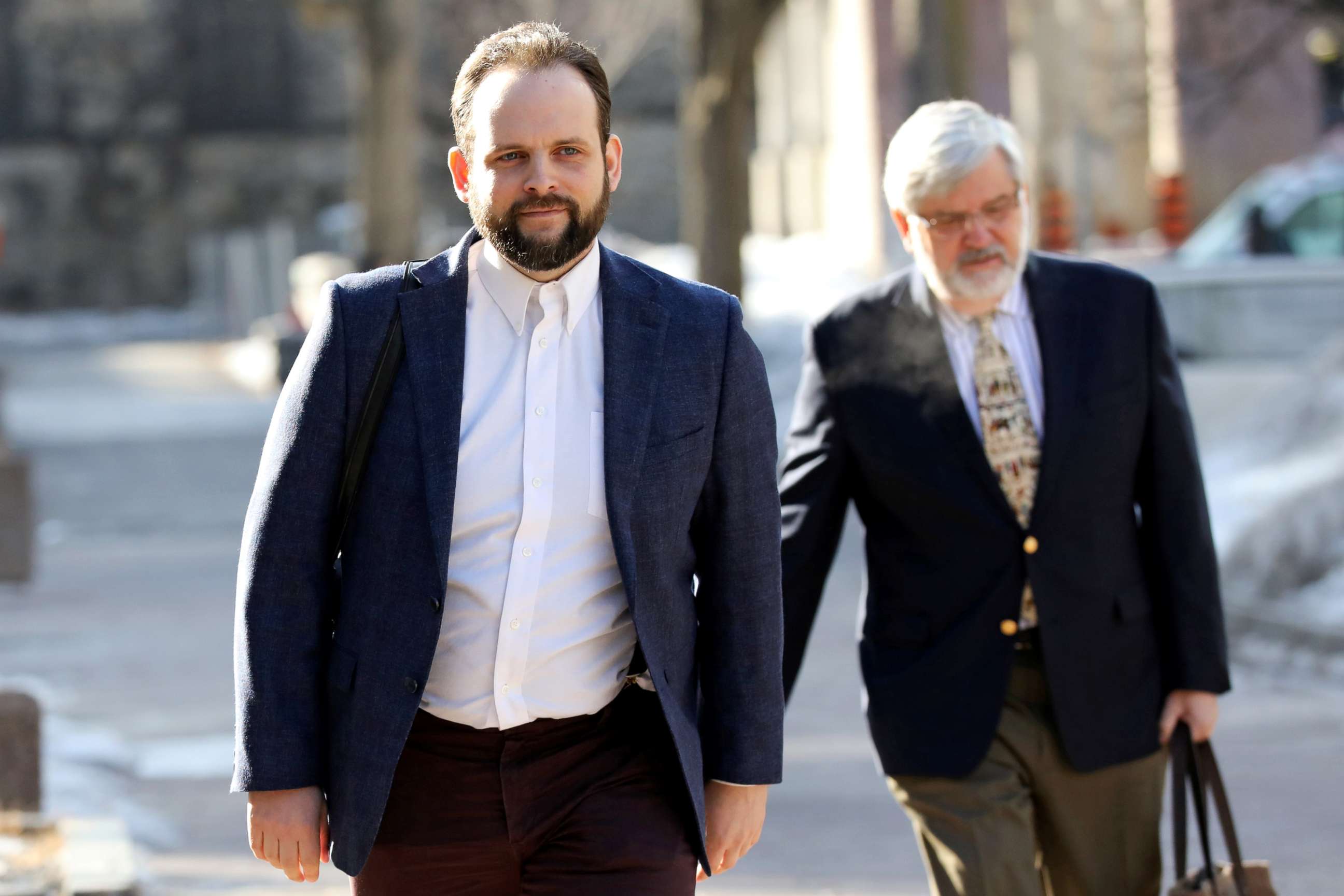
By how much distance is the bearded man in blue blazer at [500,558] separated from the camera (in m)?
3.08

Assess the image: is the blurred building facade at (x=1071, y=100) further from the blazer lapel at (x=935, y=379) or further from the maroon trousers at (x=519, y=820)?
the maroon trousers at (x=519, y=820)

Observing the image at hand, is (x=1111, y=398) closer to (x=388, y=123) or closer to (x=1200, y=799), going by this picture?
(x=1200, y=799)

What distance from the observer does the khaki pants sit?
3.98m

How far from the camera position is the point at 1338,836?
6.50m

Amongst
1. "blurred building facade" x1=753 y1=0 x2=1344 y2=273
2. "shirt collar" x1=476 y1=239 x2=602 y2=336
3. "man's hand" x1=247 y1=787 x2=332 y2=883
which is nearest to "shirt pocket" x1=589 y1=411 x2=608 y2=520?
"shirt collar" x1=476 y1=239 x2=602 y2=336

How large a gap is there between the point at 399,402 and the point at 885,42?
29.7 meters

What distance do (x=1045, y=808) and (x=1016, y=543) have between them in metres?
0.49

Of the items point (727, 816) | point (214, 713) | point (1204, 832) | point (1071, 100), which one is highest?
point (1071, 100)

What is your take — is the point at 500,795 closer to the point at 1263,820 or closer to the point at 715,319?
the point at 715,319

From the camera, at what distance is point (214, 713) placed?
894 centimetres

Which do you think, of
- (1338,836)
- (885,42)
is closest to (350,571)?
(1338,836)

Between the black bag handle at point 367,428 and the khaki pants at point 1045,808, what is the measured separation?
4.54 ft

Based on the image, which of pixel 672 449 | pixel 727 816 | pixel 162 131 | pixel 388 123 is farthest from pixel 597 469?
pixel 162 131

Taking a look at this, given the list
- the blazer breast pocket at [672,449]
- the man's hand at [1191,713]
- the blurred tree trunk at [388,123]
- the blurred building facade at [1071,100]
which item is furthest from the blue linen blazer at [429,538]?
the blurred tree trunk at [388,123]
